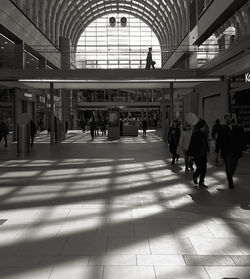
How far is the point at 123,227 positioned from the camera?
6734 millimetres

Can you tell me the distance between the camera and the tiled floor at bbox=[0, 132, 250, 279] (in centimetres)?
486

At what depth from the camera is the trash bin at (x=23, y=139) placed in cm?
1995

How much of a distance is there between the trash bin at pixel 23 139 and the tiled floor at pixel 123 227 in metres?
7.43

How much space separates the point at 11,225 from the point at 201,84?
83.9 ft

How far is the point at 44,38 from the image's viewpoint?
39.1m

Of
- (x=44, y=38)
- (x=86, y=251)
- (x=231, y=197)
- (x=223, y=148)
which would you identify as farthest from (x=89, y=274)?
(x=44, y=38)

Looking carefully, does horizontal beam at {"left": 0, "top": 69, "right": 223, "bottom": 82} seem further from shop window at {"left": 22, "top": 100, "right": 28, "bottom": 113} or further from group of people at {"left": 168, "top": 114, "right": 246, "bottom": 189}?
group of people at {"left": 168, "top": 114, "right": 246, "bottom": 189}

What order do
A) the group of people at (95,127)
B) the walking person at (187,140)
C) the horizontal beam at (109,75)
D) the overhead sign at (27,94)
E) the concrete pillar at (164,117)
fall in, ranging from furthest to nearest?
1. the overhead sign at (27,94)
2. the group of people at (95,127)
3. the concrete pillar at (164,117)
4. the horizontal beam at (109,75)
5. the walking person at (187,140)

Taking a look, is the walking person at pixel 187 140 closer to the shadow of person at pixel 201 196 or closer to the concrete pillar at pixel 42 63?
the shadow of person at pixel 201 196

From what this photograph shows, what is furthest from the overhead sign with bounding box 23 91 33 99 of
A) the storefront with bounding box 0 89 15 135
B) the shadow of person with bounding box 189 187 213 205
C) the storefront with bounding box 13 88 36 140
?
the shadow of person with bounding box 189 187 213 205

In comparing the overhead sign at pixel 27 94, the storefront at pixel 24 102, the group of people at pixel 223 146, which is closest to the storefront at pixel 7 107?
the storefront at pixel 24 102

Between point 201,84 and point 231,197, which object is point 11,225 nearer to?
point 231,197

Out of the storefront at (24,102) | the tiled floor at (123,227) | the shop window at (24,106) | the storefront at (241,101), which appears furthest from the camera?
the shop window at (24,106)

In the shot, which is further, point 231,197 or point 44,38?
point 44,38
